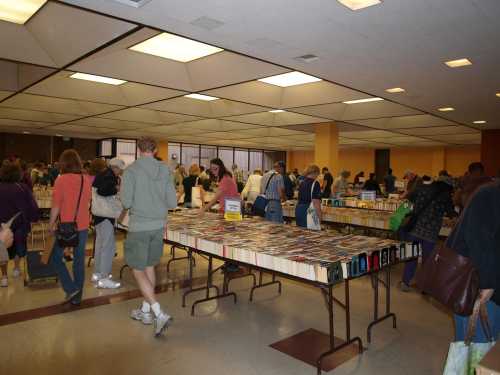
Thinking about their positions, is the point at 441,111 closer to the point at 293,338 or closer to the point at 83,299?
the point at 293,338

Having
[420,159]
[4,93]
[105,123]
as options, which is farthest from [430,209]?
[420,159]

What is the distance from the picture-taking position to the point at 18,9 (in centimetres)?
371

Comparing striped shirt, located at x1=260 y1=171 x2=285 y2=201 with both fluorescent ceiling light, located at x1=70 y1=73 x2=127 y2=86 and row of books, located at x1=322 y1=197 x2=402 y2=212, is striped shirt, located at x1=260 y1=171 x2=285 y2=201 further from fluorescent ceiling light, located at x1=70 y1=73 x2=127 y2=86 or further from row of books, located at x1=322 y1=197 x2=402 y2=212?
fluorescent ceiling light, located at x1=70 y1=73 x2=127 y2=86

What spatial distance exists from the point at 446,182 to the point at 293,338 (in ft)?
7.70

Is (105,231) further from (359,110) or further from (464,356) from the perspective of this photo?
(359,110)

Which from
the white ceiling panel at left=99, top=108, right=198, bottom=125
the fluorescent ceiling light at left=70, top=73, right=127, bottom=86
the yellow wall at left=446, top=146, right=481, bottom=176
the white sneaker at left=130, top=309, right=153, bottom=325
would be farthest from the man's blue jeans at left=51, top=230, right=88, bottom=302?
the yellow wall at left=446, top=146, right=481, bottom=176

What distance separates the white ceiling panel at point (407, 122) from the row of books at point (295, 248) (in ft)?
19.3

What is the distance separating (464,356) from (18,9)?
178 inches

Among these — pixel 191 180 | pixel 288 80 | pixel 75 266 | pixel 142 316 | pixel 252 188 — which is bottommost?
pixel 142 316

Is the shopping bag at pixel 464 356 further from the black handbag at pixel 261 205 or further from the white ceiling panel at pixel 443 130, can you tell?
the white ceiling panel at pixel 443 130

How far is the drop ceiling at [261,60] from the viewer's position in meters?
3.11

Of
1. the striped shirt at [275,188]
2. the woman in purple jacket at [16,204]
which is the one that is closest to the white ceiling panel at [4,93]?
the woman in purple jacket at [16,204]

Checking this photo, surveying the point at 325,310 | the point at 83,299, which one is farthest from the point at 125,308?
the point at 325,310

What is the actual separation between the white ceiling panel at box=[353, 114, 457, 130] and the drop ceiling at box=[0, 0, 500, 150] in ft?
0.32
